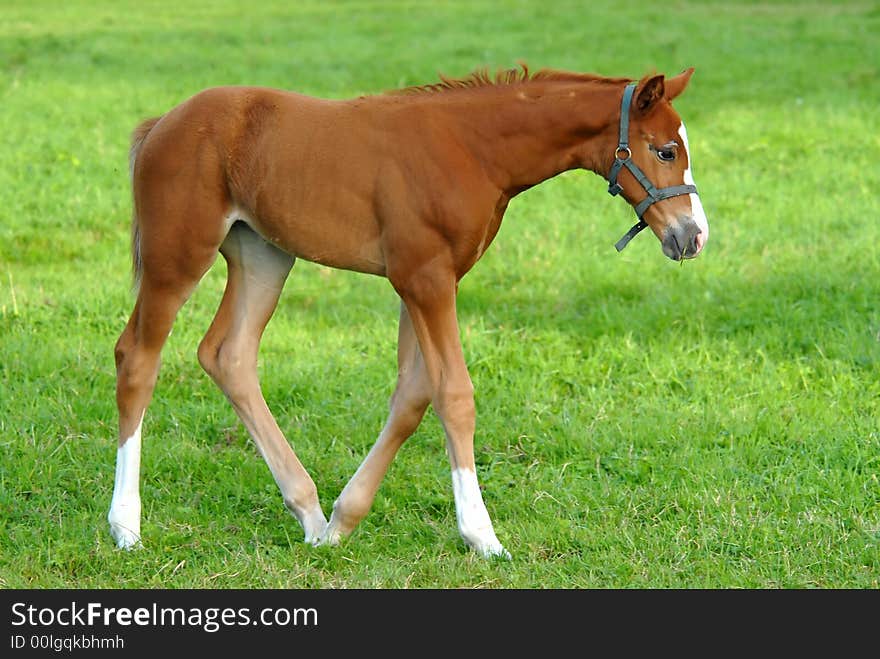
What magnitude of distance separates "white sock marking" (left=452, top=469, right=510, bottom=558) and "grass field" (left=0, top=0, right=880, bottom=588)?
85 mm

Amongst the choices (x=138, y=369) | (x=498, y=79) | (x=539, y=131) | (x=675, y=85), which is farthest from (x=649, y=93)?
(x=138, y=369)

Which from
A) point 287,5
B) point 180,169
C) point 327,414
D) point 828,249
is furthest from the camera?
point 287,5

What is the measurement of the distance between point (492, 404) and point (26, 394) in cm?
226

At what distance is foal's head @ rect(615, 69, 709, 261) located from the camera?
14.9 feet

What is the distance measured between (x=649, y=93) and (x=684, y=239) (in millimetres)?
523

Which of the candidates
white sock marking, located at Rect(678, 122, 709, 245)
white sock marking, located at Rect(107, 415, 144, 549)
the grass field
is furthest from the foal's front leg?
white sock marking, located at Rect(107, 415, 144, 549)

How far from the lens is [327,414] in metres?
6.24

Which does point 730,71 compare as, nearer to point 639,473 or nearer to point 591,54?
point 591,54

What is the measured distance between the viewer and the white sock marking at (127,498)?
16.0 ft

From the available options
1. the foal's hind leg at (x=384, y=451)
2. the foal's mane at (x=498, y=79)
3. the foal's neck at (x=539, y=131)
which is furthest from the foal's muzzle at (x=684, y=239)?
the foal's hind leg at (x=384, y=451)

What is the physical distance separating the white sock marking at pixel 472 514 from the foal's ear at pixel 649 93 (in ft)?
4.73

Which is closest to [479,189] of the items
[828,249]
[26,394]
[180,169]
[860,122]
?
[180,169]

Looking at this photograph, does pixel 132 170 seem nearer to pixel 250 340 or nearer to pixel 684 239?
pixel 250 340

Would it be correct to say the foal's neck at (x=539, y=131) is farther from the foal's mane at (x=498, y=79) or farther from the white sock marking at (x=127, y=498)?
the white sock marking at (x=127, y=498)
